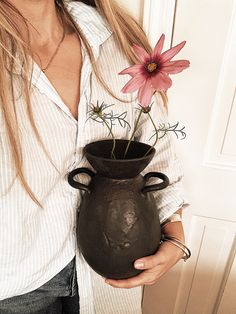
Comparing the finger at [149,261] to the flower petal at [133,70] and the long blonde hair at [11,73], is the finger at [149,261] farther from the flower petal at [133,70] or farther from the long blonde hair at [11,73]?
the flower petal at [133,70]

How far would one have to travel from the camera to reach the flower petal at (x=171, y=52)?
48 cm

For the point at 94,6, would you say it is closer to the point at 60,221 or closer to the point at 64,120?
the point at 64,120

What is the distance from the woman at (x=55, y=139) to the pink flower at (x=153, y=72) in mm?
169

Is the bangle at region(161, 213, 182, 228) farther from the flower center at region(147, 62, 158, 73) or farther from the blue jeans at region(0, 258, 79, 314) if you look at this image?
the flower center at region(147, 62, 158, 73)

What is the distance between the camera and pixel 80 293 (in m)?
0.75

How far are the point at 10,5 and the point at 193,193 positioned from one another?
647mm

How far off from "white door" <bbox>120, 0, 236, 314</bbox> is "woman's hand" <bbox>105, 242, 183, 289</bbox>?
278 millimetres

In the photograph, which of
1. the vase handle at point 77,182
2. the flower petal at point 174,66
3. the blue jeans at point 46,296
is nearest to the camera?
the flower petal at point 174,66

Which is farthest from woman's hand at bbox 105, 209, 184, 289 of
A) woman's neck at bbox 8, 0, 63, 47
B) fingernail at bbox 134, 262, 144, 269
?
woman's neck at bbox 8, 0, 63, 47

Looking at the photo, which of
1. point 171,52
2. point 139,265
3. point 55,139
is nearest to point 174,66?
point 171,52

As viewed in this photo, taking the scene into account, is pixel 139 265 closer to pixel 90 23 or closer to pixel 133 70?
pixel 133 70

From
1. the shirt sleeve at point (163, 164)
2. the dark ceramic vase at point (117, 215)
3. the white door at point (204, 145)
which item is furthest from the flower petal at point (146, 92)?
the white door at point (204, 145)

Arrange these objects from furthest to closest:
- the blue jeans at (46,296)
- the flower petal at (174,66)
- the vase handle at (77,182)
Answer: the blue jeans at (46,296), the vase handle at (77,182), the flower petal at (174,66)

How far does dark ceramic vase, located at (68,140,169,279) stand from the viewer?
575mm
